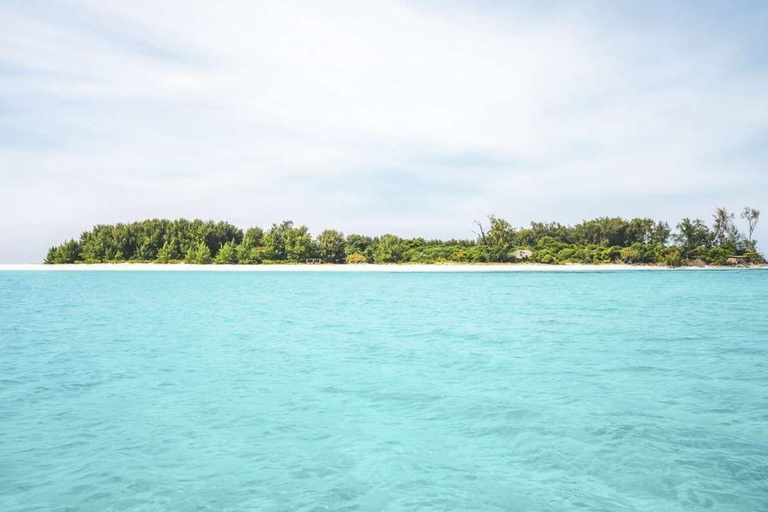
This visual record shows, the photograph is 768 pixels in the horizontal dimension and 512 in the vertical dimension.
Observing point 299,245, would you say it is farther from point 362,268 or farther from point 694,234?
point 694,234

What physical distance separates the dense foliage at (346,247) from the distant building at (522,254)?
18 mm

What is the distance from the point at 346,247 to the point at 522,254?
107 ft

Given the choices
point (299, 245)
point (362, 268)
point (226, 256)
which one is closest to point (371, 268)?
point (362, 268)

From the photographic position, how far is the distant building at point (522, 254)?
93256mm

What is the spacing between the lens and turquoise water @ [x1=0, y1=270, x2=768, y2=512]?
538 cm

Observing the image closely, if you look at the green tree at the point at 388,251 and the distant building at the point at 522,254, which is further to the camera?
the distant building at the point at 522,254

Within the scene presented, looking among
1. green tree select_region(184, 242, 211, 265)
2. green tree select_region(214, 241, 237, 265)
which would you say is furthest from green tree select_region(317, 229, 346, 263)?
green tree select_region(184, 242, 211, 265)

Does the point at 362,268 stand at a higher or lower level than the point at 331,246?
lower

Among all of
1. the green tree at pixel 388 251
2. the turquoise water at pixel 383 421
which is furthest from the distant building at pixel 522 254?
the turquoise water at pixel 383 421

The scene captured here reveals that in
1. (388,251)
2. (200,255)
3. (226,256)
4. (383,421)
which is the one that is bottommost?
(383,421)

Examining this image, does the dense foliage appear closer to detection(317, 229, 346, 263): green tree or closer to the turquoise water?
detection(317, 229, 346, 263): green tree

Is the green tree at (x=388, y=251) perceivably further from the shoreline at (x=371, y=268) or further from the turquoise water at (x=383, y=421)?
the turquoise water at (x=383, y=421)

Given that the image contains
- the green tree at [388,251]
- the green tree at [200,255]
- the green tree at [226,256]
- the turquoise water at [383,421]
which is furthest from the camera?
the green tree at [226,256]

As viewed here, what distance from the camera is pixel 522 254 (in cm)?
9456
